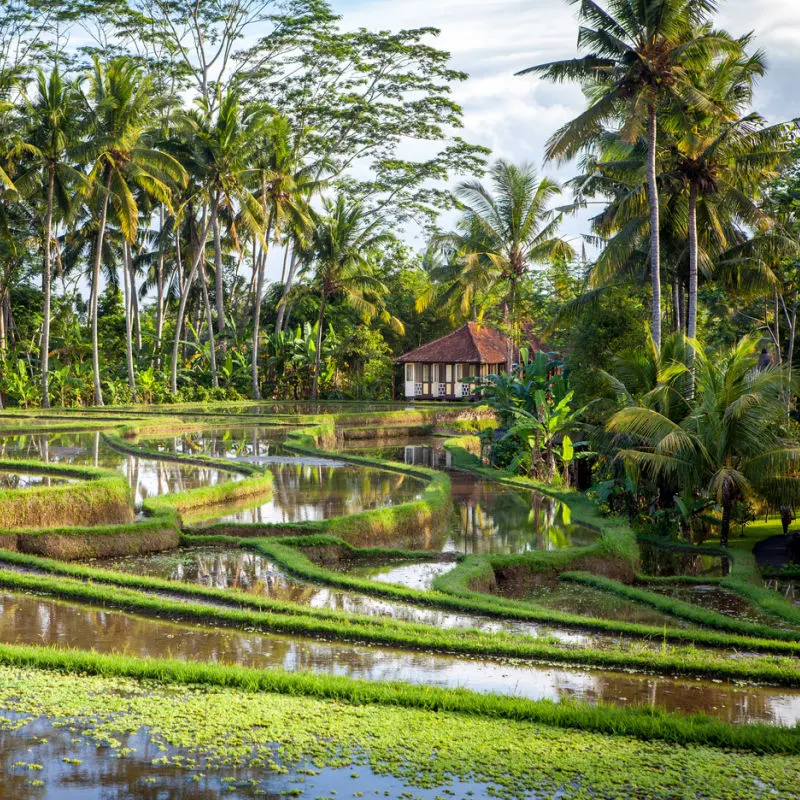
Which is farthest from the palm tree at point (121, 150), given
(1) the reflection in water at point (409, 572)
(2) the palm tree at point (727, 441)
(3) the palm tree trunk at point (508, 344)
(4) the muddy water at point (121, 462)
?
(1) the reflection in water at point (409, 572)

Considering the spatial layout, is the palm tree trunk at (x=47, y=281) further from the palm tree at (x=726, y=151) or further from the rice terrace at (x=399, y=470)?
the palm tree at (x=726, y=151)

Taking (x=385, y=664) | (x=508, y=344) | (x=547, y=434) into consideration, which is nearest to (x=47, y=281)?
(x=508, y=344)

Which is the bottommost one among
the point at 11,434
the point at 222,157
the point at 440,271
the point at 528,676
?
the point at 528,676

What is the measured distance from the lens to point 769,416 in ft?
47.5

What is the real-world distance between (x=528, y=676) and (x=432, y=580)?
365 centimetres

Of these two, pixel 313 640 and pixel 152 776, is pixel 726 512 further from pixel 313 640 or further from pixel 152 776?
pixel 152 776

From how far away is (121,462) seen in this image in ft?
65.1

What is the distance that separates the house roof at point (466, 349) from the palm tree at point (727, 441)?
1129 inches

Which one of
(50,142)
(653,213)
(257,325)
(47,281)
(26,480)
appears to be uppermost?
(50,142)

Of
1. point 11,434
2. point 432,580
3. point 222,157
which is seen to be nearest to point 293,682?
point 432,580

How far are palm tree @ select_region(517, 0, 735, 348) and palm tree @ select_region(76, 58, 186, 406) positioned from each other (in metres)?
15.8

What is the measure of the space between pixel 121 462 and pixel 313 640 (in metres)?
12.7

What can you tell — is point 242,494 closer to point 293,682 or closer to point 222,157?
point 293,682

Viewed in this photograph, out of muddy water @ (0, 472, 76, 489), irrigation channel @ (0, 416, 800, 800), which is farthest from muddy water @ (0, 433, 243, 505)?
muddy water @ (0, 472, 76, 489)
